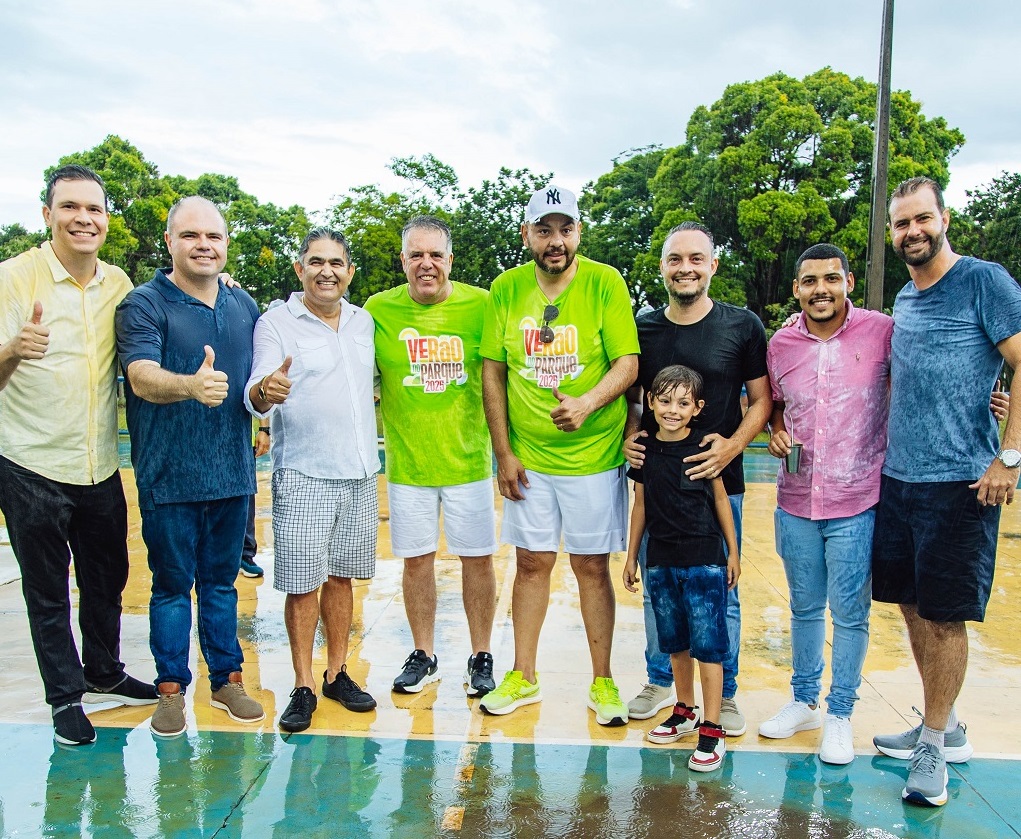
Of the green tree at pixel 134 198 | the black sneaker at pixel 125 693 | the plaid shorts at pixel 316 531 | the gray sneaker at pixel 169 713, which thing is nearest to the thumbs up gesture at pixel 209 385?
the plaid shorts at pixel 316 531

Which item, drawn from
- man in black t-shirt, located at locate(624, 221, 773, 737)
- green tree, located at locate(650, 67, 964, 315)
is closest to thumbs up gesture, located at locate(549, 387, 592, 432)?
man in black t-shirt, located at locate(624, 221, 773, 737)

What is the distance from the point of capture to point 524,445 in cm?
419

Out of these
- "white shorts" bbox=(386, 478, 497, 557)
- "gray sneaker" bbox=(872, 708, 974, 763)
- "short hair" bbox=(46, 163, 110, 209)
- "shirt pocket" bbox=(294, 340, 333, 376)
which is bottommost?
"gray sneaker" bbox=(872, 708, 974, 763)

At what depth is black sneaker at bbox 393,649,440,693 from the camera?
431cm

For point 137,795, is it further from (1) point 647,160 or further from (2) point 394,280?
(1) point 647,160

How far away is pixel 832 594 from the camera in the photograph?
3.78 meters

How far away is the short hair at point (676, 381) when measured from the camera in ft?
12.3

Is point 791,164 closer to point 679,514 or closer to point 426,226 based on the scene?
point 426,226

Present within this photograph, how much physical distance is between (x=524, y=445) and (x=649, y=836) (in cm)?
183

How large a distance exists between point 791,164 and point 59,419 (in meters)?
22.6

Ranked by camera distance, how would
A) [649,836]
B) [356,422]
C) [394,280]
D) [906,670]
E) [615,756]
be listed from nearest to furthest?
1. [649,836]
2. [615,756]
3. [356,422]
4. [906,670]
5. [394,280]

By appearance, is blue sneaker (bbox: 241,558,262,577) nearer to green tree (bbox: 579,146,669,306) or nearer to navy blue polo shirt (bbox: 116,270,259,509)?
navy blue polo shirt (bbox: 116,270,259,509)

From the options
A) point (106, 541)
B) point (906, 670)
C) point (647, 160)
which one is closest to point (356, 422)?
point (106, 541)

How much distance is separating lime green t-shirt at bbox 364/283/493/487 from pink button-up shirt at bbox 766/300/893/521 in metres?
1.61
